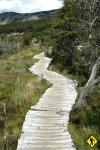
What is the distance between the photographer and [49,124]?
60.9ft

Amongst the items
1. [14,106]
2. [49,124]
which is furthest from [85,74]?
[49,124]

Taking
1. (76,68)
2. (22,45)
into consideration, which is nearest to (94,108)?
(76,68)

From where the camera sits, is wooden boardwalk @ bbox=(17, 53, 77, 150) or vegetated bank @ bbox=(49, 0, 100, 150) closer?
wooden boardwalk @ bbox=(17, 53, 77, 150)

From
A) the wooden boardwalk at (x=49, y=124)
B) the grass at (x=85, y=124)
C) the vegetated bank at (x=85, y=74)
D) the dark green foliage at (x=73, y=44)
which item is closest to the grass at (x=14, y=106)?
the wooden boardwalk at (x=49, y=124)

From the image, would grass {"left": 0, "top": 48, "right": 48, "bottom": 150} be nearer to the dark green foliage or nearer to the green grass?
the green grass

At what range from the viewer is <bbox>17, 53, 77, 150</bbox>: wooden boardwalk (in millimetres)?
15594

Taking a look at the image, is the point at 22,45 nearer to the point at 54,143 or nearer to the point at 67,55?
the point at 67,55

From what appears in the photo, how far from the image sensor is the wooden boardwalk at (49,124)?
15.6 meters

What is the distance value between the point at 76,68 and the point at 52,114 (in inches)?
845

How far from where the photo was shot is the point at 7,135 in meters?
17.0

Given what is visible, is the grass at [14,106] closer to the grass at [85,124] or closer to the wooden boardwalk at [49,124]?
the wooden boardwalk at [49,124]

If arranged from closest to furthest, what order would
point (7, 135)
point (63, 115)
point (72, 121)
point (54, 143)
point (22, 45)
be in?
point (54, 143)
point (7, 135)
point (72, 121)
point (63, 115)
point (22, 45)

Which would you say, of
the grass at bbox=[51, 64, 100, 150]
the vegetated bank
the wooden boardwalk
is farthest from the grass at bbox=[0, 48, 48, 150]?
the vegetated bank

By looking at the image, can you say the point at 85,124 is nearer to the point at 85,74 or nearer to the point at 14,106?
the point at 14,106
